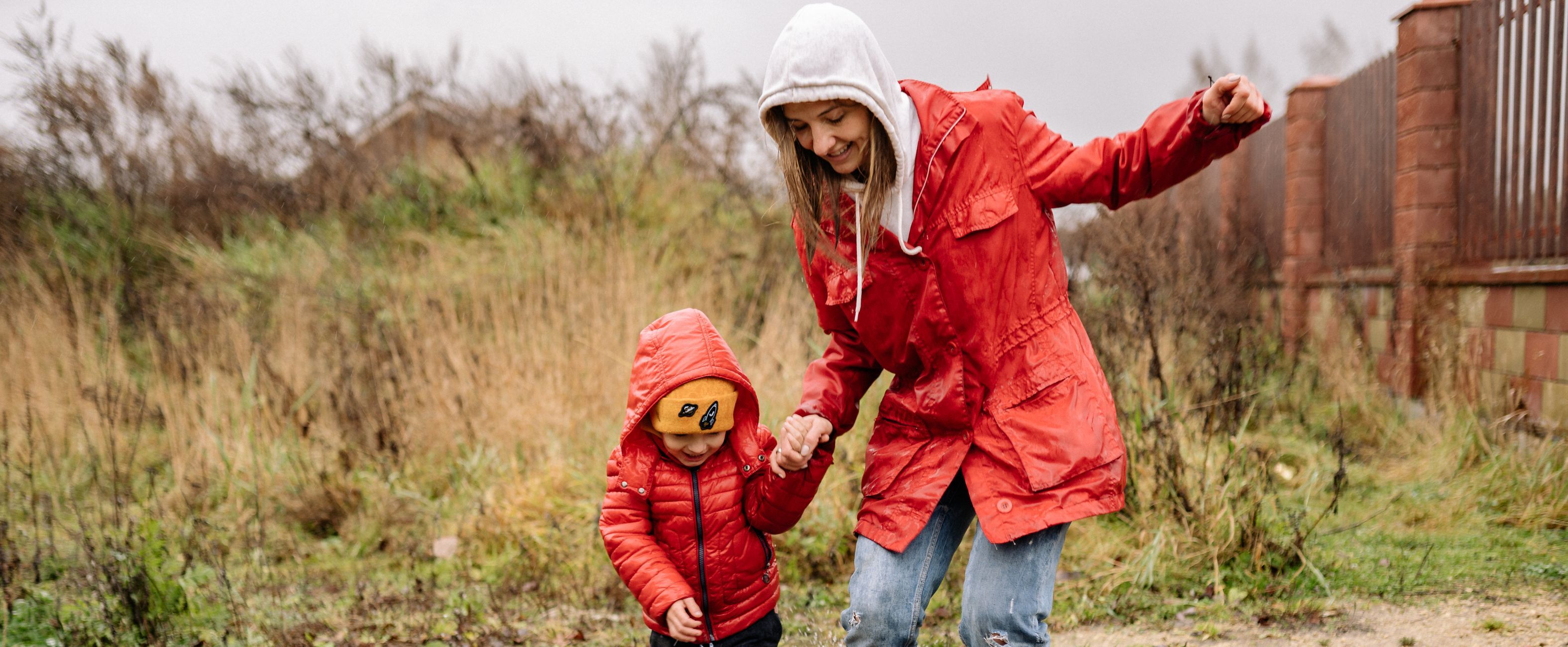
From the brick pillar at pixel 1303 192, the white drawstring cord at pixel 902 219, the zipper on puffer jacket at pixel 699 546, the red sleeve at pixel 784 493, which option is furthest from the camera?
the brick pillar at pixel 1303 192

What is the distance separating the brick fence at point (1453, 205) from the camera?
15.0ft

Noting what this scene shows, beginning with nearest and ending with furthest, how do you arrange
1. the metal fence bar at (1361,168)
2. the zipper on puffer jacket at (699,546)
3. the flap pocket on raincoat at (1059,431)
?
the flap pocket on raincoat at (1059,431)
the zipper on puffer jacket at (699,546)
the metal fence bar at (1361,168)

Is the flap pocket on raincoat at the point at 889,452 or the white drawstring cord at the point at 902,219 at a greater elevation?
the white drawstring cord at the point at 902,219

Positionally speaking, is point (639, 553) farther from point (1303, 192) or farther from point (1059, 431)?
point (1303, 192)

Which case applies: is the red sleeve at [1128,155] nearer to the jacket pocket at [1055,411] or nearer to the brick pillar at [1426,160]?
the jacket pocket at [1055,411]

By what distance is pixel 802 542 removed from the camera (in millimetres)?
4023

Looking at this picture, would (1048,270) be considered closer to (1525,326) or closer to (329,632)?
(329,632)

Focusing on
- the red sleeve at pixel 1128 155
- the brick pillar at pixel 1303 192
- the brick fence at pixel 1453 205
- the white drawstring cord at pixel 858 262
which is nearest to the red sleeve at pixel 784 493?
the white drawstring cord at pixel 858 262

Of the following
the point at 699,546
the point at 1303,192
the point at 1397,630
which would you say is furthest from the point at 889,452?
the point at 1303,192

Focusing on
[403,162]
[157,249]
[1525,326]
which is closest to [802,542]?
[1525,326]

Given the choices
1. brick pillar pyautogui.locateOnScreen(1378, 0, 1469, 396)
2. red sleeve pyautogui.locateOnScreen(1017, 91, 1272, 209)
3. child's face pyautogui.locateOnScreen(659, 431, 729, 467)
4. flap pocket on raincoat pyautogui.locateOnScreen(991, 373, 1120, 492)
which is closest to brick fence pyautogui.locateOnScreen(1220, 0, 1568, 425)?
brick pillar pyautogui.locateOnScreen(1378, 0, 1469, 396)

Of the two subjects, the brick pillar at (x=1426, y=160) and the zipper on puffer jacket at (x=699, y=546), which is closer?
the zipper on puffer jacket at (x=699, y=546)

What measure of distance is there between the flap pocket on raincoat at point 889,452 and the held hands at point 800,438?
125 millimetres

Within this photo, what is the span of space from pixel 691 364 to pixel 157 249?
26.5 feet
